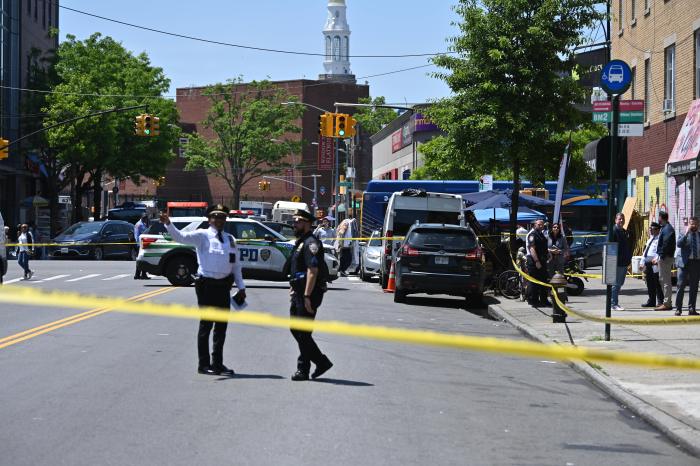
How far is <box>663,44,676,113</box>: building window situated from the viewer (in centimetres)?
2981

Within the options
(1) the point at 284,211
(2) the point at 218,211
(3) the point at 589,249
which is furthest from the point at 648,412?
(1) the point at 284,211

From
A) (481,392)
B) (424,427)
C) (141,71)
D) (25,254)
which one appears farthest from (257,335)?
(141,71)

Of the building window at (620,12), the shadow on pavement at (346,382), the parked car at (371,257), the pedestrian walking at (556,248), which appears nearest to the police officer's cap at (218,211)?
the shadow on pavement at (346,382)

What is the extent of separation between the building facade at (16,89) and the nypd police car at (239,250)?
114 ft

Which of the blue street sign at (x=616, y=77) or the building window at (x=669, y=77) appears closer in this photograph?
the blue street sign at (x=616, y=77)

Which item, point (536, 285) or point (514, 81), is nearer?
point (536, 285)

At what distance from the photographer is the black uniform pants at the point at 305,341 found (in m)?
11.8

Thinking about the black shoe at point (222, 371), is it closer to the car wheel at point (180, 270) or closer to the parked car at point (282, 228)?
the car wheel at point (180, 270)

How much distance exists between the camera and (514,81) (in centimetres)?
2761

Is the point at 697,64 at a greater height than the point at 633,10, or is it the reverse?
the point at 633,10

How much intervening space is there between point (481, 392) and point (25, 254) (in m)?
21.8

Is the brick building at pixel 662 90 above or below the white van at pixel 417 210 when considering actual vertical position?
above

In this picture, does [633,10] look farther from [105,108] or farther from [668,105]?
[105,108]

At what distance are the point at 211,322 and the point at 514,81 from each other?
55.6 ft
